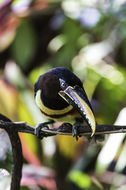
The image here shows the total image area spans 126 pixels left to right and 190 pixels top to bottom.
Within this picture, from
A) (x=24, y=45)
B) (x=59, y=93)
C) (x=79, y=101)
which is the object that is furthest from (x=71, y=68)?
(x=79, y=101)

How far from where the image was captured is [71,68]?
8.30ft

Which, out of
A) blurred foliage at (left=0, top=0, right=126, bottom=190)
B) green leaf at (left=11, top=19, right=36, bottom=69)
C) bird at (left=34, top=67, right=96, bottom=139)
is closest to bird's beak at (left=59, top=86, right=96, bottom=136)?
bird at (left=34, top=67, right=96, bottom=139)

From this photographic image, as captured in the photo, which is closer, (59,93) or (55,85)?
(59,93)

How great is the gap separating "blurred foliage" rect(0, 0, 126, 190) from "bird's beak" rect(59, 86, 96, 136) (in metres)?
0.58

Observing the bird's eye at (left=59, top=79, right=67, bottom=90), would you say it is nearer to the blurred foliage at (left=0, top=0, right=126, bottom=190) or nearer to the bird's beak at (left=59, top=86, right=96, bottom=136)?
the bird's beak at (left=59, top=86, right=96, bottom=136)

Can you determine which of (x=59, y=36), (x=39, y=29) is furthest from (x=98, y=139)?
(x=39, y=29)

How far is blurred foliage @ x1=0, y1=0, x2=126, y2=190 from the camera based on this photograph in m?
2.05

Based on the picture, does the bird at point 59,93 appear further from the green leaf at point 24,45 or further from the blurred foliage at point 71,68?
the green leaf at point 24,45

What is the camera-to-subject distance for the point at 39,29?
309 centimetres

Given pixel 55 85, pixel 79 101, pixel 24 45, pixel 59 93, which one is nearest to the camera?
pixel 79 101

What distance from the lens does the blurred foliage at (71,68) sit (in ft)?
6.73

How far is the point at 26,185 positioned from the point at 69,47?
1.09m

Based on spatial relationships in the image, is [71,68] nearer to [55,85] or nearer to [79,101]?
[55,85]

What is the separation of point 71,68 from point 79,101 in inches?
55.8
